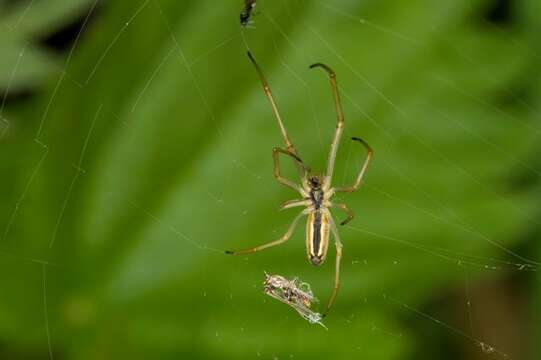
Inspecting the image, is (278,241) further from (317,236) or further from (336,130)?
(336,130)

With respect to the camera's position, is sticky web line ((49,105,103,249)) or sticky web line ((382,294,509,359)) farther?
sticky web line ((382,294,509,359))

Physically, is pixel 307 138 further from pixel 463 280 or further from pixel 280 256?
pixel 463 280

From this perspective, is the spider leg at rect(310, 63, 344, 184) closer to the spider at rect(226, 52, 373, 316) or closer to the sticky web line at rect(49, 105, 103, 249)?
the spider at rect(226, 52, 373, 316)

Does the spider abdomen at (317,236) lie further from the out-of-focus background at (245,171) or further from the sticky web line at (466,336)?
the sticky web line at (466,336)

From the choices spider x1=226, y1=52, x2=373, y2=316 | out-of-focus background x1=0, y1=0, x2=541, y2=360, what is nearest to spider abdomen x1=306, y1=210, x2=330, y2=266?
spider x1=226, y1=52, x2=373, y2=316

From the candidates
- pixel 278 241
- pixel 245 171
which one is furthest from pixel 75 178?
pixel 278 241

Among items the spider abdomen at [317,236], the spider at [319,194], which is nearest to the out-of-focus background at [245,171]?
the spider at [319,194]
